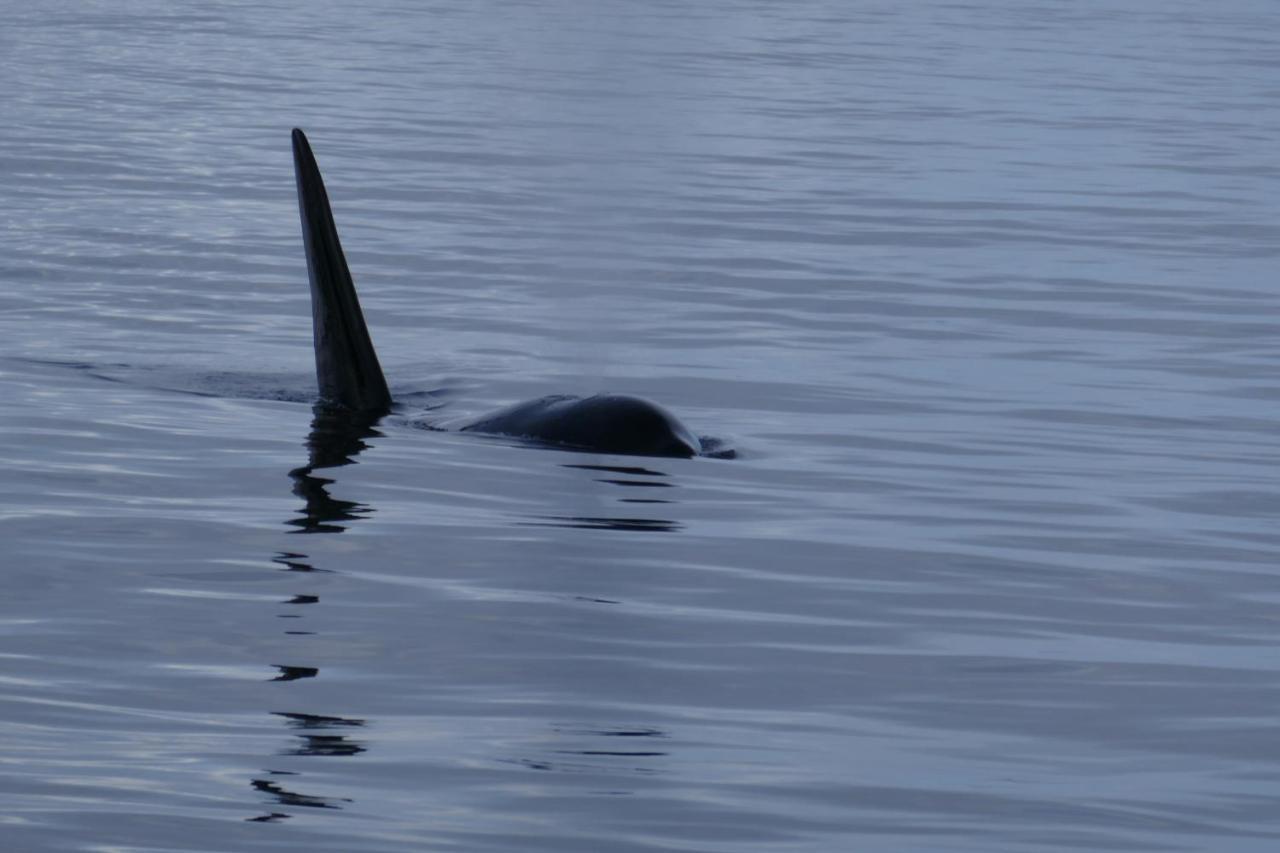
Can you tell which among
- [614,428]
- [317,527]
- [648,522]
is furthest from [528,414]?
[317,527]

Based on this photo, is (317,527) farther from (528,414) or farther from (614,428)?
(528,414)

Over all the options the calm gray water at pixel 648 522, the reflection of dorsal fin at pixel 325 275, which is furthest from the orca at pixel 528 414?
the calm gray water at pixel 648 522

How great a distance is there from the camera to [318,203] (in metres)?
11.0

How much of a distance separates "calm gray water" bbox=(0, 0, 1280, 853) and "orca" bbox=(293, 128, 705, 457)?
278mm

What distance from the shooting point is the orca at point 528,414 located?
1099 cm

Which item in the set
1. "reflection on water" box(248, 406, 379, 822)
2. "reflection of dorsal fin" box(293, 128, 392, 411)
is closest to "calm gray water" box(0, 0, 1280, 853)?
"reflection on water" box(248, 406, 379, 822)

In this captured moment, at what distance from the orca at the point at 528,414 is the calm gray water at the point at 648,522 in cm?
28

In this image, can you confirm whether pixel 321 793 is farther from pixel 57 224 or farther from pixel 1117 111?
pixel 1117 111

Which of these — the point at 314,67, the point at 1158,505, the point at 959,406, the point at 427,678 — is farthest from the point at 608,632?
the point at 314,67

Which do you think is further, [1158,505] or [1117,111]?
[1117,111]

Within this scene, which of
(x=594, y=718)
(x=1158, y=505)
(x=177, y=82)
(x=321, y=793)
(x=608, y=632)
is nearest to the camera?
(x=321, y=793)

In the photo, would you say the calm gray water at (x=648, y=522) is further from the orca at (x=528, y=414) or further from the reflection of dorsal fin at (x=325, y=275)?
the reflection of dorsal fin at (x=325, y=275)

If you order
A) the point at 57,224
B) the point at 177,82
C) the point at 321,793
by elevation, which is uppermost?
the point at 177,82

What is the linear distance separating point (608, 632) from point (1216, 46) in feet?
168
